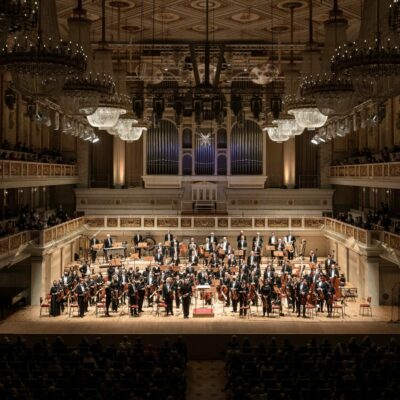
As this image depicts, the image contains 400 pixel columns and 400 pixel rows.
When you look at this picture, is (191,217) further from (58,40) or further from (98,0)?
(58,40)

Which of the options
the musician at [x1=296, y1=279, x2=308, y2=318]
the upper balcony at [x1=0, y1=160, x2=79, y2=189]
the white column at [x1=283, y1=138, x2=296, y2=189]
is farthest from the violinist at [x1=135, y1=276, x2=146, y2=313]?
the white column at [x1=283, y1=138, x2=296, y2=189]

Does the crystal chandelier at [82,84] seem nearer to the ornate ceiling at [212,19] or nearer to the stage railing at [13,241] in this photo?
the ornate ceiling at [212,19]

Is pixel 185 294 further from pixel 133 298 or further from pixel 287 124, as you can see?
pixel 287 124

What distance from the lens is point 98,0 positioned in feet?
49.2

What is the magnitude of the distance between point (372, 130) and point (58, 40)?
19.8 m

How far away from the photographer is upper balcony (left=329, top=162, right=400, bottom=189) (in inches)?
701

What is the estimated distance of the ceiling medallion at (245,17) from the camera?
645 inches

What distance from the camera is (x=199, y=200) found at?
2653cm

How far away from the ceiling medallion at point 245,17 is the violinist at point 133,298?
7.90 meters

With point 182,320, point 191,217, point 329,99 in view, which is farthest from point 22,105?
point 329,99

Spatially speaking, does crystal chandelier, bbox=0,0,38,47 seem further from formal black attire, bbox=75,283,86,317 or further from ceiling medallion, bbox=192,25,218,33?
ceiling medallion, bbox=192,25,218,33

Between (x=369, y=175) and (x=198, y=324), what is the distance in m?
8.40

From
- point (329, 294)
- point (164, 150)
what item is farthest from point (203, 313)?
point (164, 150)

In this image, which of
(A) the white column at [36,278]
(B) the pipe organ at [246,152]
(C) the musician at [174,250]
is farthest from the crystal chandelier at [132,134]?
(B) the pipe organ at [246,152]
